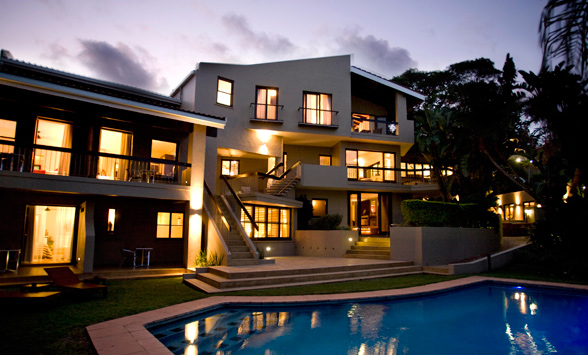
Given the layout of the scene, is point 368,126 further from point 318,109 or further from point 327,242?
point 327,242

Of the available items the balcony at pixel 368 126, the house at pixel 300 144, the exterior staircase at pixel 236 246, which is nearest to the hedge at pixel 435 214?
the house at pixel 300 144

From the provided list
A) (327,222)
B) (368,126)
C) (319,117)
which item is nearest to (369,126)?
(368,126)

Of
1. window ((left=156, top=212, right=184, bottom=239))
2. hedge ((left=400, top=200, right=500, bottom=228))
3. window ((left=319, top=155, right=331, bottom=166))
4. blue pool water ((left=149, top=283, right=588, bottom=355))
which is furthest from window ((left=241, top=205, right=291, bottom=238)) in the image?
blue pool water ((left=149, top=283, right=588, bottom=355))

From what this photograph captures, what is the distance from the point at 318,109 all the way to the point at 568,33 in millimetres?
20044

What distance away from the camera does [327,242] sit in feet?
60.2

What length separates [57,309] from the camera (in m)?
7.66

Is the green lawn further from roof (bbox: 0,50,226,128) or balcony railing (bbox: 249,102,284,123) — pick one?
balcony railing (bbox: 249,102,284,123)

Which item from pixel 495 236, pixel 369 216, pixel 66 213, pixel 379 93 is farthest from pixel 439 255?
pixel 66 213

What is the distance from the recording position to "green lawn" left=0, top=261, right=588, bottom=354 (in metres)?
5.48

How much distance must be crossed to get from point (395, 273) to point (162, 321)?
973 centimetres

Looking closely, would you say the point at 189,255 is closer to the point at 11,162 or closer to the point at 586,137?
the point at 11,162

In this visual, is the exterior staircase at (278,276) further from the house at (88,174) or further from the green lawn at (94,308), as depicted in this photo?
the house at (88,174)

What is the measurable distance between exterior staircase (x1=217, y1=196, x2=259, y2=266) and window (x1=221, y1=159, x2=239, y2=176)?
16.7 ft

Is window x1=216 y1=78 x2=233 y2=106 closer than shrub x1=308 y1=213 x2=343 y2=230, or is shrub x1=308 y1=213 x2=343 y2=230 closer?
shrub x1=308 y1=213 x2=343 y2=230
